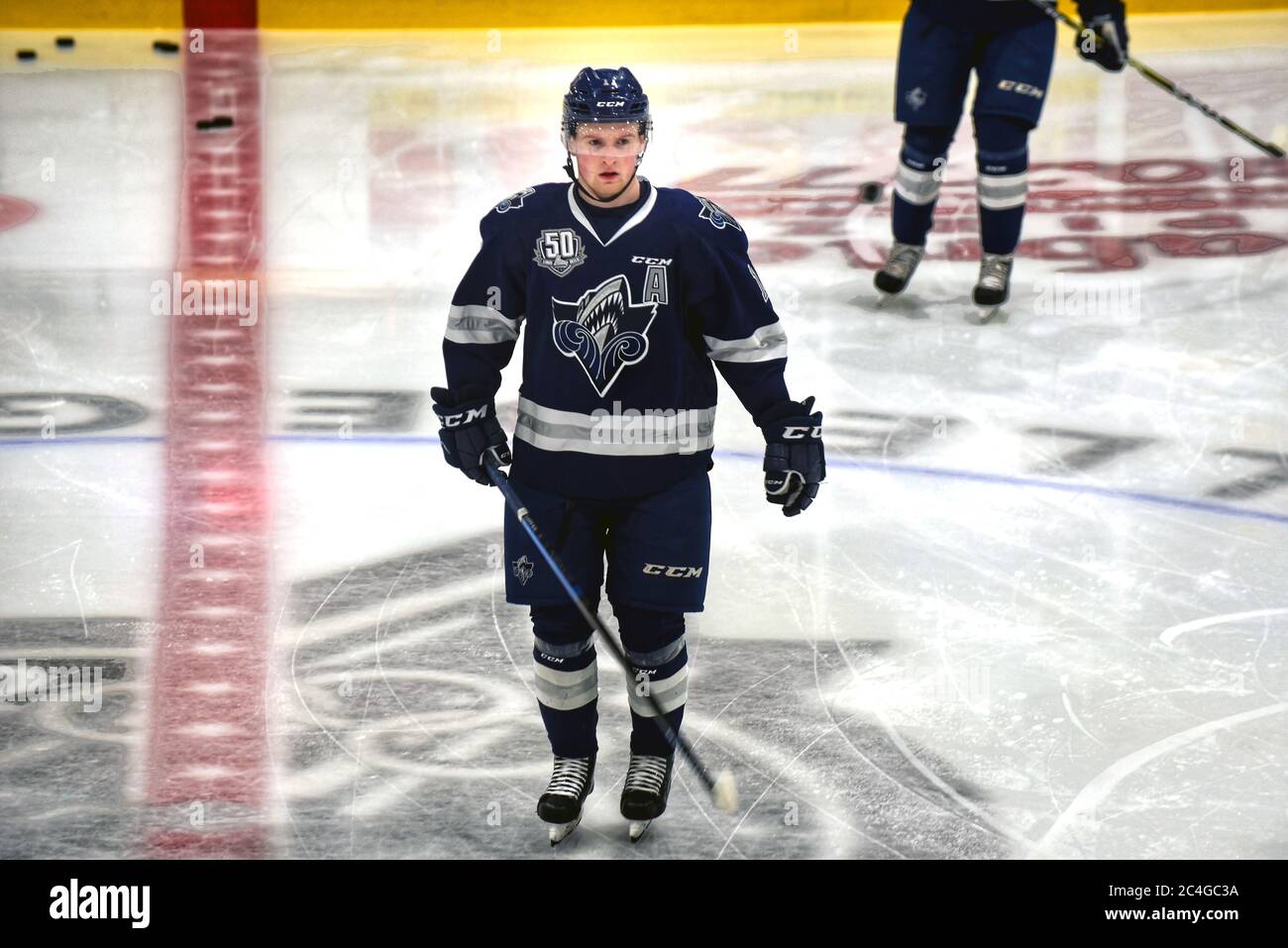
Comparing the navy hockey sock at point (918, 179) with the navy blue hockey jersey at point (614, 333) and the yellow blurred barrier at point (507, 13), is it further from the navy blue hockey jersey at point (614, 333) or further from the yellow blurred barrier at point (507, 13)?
the yellow blurred barrier at point (507, 13)

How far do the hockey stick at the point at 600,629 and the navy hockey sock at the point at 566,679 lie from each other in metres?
0.04

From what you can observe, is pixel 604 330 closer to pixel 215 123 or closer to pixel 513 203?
pixel 513 203

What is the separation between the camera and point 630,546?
3.52 meters

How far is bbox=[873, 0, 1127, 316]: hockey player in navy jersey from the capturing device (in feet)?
21.6

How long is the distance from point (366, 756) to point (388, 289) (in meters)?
3.64

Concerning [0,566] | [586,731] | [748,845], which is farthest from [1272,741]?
[0,566]

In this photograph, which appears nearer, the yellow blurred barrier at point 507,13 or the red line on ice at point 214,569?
the red line on ice at point 214,569

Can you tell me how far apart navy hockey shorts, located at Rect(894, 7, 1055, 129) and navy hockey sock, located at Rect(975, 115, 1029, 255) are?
0.06 meters

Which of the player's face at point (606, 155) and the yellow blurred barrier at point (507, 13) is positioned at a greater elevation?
the player's face at point (606, 155)

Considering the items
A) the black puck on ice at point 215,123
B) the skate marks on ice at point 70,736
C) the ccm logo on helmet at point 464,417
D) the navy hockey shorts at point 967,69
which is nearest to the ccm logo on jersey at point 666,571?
the ccm logo on helmet at point 464,417

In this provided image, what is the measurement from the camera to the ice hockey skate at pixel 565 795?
3588mm

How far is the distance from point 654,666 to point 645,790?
0.23 metres

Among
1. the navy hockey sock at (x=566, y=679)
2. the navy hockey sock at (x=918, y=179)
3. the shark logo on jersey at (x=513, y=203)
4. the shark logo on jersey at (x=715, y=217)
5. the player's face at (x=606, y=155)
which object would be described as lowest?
Result: the navy hockey sock at (x=566, y=679)

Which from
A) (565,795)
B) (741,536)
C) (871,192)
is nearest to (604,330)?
(565,795)
